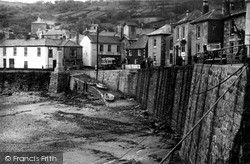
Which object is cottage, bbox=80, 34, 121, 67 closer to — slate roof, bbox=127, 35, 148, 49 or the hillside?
slate roof, bbox=127, 35, 148, 49

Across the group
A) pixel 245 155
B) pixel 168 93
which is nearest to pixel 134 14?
A: pixel 168 93

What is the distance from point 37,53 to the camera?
67188 millimetres

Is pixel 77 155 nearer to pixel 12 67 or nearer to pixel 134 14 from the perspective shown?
pixel 12 67

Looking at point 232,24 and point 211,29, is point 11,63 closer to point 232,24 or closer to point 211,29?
point 211,29

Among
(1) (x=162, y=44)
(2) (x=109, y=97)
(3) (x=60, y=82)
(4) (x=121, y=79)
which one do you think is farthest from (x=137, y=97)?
(3) (x=60, y=82)

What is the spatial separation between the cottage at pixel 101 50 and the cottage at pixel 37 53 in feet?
5.26

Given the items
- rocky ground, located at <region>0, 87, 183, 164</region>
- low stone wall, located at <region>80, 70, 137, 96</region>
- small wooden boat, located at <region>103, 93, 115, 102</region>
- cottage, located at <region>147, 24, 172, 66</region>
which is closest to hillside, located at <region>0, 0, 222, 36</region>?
cottage, located at <region>147, 24, 172, 66</region>

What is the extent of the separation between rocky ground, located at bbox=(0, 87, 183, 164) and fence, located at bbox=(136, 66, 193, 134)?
1.49 meters

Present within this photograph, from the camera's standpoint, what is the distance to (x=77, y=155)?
888 inches

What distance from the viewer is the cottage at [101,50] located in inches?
2719

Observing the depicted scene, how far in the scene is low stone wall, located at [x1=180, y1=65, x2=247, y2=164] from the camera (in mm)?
12969

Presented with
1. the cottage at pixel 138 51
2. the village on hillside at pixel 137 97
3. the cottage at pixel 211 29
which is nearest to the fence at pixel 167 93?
the village on hillside at pixel 137 97

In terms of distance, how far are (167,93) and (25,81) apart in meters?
35.2

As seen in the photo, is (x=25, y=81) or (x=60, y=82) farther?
(x=25, y=81)
